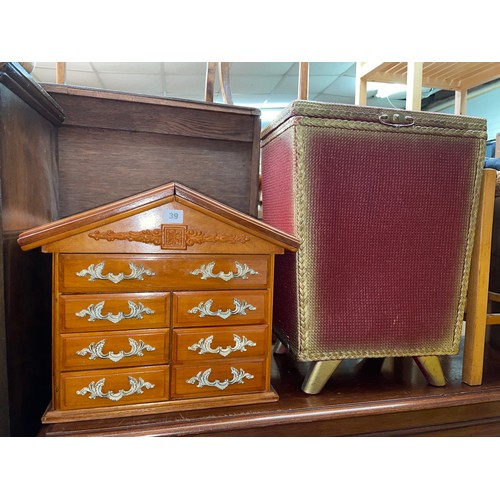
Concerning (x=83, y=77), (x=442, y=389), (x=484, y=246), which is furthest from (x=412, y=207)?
(x=83, y=77)

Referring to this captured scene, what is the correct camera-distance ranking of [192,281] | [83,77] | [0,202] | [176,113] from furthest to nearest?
[83,77] < [176,113] < [192,281] < [0,202]

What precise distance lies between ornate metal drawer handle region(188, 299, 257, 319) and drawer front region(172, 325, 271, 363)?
0.03m

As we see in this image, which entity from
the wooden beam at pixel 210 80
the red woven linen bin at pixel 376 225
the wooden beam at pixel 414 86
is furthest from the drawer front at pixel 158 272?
the wooden beam at pixel 414 86

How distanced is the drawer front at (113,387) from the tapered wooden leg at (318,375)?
0.30m

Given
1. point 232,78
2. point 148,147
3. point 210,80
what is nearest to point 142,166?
point 148,147

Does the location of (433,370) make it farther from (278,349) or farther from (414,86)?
(414,86)

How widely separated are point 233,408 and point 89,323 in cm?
31

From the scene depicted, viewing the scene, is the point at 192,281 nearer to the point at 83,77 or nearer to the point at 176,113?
the point at 176,113

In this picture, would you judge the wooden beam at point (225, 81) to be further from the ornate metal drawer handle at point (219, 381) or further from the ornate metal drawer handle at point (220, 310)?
the ornate metal drawer handle at point (219, 381)

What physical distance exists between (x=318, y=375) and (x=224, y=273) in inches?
11.9

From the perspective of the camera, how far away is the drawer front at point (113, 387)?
2.01ft

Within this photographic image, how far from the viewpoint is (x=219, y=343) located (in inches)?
26.8

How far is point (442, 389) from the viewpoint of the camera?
79cm

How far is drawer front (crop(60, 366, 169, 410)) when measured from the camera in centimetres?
61
